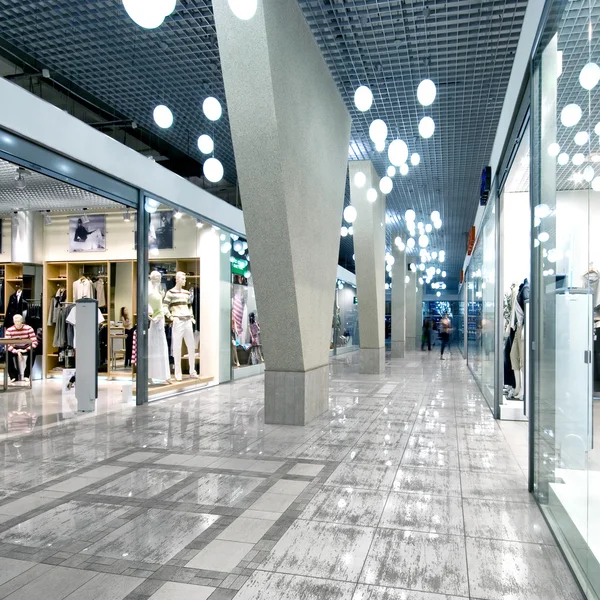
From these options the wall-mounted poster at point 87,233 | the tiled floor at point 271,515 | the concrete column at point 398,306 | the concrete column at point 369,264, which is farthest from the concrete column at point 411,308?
the tiled floor at point 271,515

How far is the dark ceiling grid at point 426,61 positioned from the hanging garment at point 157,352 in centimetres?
452

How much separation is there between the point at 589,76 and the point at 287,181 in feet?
11.1

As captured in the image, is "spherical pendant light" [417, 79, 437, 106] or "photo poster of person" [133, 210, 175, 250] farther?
"photo poster of person" [133, 210, 175, 250]

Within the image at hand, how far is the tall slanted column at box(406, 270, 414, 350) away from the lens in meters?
27.3

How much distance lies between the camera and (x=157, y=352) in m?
8.62

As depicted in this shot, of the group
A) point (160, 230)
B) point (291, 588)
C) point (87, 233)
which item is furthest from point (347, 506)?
point (87, 233)

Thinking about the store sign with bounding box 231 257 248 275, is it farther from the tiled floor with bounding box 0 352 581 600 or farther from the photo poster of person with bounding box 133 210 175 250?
the tiled floor with bounding box 0 352 581 600

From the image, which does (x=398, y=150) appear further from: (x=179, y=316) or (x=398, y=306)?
(x=398, y=306)

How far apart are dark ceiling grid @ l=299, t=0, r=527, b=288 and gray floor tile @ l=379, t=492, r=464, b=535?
4.83m

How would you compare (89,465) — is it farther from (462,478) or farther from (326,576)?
(462,478)

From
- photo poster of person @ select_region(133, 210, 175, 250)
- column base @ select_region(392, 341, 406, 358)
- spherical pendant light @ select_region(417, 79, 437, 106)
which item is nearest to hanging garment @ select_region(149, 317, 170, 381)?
photo poster of person @ select_region(133, 210, 175, 250)

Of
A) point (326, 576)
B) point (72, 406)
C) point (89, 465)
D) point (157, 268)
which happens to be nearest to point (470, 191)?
point (157, 268)

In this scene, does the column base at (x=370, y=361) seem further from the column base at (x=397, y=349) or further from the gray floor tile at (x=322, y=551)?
the gray floor tile at (x=322, y=551)

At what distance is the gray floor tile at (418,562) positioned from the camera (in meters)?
2.42
